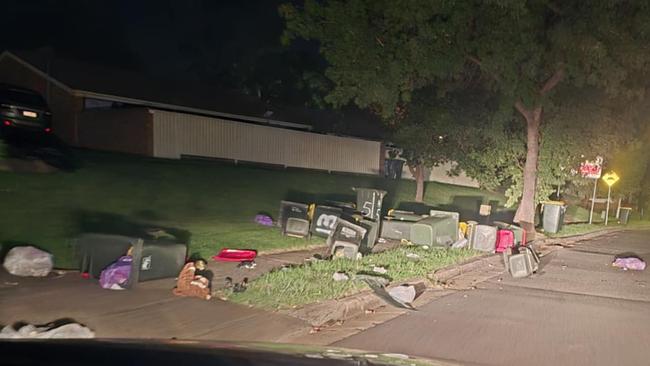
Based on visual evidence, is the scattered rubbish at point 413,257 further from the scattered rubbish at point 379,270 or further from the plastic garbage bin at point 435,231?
the scattered rubbish at point 379,270

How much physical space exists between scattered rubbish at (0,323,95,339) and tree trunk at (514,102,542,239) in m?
14.8

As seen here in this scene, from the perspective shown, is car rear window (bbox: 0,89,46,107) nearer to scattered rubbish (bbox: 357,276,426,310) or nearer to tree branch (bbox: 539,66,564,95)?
scattered rubbish (bbox: 357,276,426,310)

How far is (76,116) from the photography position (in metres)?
24.7

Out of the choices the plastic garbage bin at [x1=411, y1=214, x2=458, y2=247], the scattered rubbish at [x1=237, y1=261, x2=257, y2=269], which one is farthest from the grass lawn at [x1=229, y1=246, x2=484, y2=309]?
the plastic garbage bin at [x1=411, y1=214, x2=458, y2=247]

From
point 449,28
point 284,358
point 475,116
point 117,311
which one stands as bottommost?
point 117,311

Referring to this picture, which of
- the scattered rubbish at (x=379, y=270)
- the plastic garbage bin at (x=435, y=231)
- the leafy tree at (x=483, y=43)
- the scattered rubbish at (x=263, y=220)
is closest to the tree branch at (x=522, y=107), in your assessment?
the leafy tree at (x=483, y=43)

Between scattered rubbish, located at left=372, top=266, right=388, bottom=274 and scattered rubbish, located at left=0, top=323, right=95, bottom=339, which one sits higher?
scattered rubbish, located at left=0, top=323, right=95, bottom=339

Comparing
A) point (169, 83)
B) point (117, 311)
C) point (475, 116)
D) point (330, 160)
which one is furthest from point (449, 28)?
point (169, 83)

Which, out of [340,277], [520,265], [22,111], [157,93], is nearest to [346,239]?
[340,277]

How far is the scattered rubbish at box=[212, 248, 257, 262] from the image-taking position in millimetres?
11019

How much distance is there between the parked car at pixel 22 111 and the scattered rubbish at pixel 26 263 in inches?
405

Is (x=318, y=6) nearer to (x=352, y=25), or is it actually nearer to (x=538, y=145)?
(x=352, y=25)

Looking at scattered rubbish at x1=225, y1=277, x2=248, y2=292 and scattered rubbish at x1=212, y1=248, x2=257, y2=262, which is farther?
scattered rubbish at x1=212, y1=248, x2=257, y2=262

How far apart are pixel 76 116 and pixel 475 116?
50.1 feet
